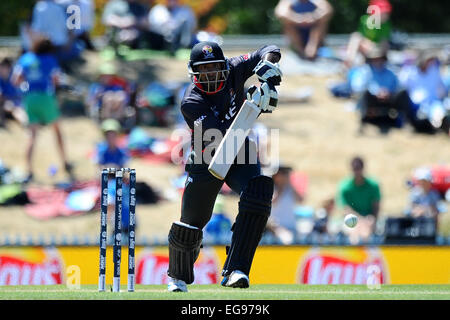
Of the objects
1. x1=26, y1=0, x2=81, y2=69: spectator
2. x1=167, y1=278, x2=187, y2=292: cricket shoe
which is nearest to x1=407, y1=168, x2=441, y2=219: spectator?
x1=167, y1=278, x2=187, y2=292: cricket shoe

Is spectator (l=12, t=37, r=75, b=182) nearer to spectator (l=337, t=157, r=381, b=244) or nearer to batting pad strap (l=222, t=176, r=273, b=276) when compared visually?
spectator (l=337, t=157, r=381, b=244)

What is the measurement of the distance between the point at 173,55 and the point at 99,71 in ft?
4.28

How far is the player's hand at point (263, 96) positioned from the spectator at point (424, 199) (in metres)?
5.84

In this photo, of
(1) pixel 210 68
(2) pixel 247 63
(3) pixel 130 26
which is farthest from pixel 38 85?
(1) pixel 210 68

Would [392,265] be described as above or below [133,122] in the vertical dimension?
below

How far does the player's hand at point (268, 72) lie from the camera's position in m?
7.21

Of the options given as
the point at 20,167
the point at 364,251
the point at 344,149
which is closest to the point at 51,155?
the point at 20,167

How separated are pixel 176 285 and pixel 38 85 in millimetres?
7505

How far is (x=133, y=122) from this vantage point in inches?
628

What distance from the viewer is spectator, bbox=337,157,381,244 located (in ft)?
38.9

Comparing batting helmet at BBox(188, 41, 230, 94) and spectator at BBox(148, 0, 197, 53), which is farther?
spectator at BBox(148, 0, 197, 53)

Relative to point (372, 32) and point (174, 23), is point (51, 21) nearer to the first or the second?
point (174, 23)

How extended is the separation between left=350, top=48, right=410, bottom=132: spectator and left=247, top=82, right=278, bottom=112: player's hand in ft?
28.0
